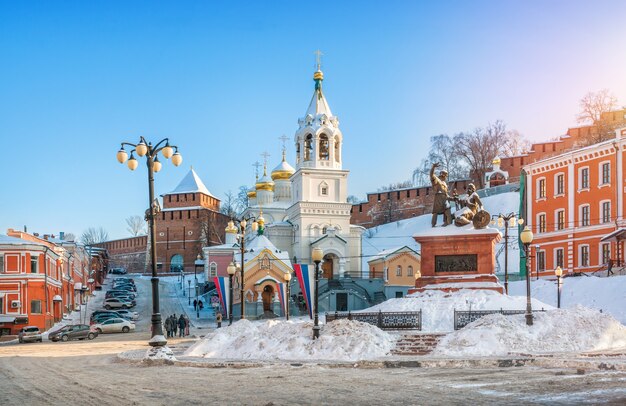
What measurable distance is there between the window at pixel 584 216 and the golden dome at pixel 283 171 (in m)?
41.7

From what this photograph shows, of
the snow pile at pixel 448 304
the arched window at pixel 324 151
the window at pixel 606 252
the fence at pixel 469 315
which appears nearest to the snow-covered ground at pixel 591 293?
the window at pixel 606 252

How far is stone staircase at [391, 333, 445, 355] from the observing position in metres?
19.3

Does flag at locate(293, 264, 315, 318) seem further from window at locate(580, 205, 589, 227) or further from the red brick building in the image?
the red brick building

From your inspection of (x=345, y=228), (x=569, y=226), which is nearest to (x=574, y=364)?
(x=569, y=226)

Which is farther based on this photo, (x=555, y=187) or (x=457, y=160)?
(x=457, y=160)

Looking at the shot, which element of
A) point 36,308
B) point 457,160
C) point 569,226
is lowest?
point 36,308

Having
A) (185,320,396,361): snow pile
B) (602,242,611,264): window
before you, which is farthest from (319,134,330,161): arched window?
(185,320,396,361): snow pile

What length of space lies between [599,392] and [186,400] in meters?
6.28

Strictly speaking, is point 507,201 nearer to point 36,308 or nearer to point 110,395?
point 36,308

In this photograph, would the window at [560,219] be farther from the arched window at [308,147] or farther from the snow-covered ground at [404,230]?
the arched window at [308,147]

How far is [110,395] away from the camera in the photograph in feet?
42.0

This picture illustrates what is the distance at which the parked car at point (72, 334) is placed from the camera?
133 ft

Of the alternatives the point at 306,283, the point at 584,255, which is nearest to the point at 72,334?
the point at 306,283

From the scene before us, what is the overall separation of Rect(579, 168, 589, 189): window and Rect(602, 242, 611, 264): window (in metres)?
3.77
